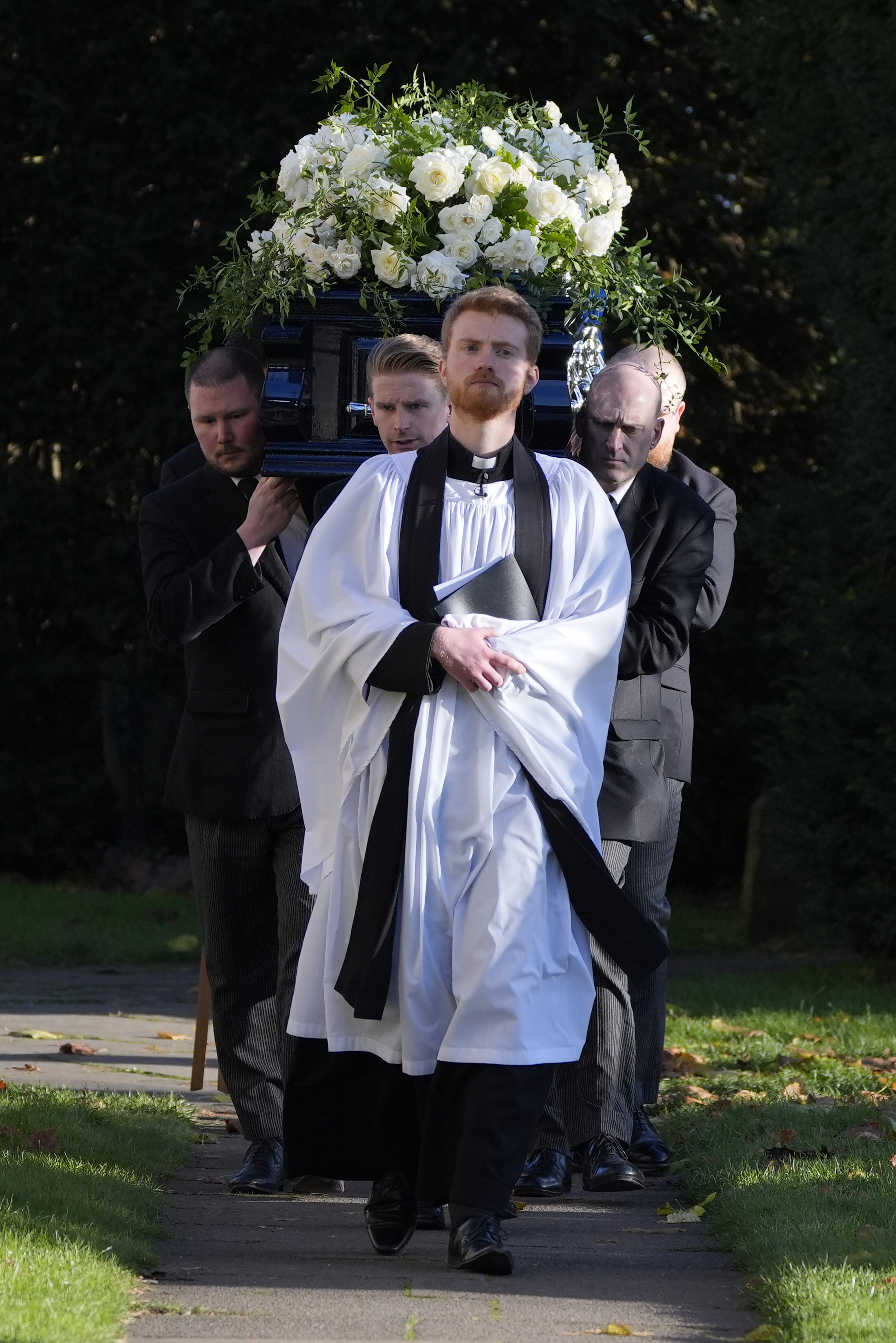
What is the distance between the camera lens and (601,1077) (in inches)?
198

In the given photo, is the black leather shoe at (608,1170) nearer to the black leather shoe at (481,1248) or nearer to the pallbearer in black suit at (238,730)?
the pallbearer in black suit at (238,730)

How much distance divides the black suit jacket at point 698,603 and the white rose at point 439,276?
33.6 inches

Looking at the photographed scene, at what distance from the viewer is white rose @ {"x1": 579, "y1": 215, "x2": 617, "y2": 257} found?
512 centimetres

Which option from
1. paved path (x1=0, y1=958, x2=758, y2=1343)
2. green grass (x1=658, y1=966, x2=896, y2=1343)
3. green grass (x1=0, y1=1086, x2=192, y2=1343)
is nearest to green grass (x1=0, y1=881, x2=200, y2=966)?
green grass (x1=658, y1=966, x2=896, y2=1343)

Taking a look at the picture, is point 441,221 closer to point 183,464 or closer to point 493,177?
point 493,177

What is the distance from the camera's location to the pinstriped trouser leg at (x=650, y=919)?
5.38m

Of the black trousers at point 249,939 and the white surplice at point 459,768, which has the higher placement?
the white surplice at point 459,768

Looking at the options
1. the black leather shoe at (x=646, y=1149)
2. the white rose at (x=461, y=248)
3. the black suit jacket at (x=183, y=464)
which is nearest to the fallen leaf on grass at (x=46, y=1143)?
the black leather shoe at (x=646, y=1149)

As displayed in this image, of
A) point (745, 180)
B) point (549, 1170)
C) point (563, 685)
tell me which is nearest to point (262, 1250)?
→ point (549, 1170)

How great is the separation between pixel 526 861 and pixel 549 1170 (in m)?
1.23

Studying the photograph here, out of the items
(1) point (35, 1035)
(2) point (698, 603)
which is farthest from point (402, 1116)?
(1) point (35, 1035)

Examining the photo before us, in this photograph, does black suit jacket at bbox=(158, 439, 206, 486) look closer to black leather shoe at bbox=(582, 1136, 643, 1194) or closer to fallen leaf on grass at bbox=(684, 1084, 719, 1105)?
black leather shoe at bbox=(582, 1136, 643, 1194)

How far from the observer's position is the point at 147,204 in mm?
12625

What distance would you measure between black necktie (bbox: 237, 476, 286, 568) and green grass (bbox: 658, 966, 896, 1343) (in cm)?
195
